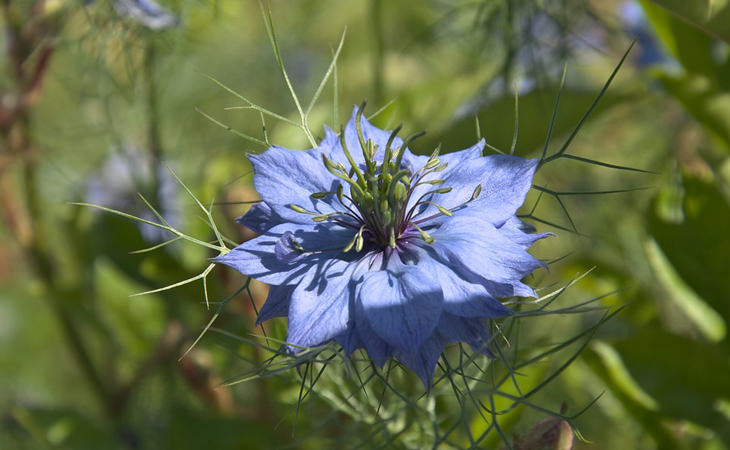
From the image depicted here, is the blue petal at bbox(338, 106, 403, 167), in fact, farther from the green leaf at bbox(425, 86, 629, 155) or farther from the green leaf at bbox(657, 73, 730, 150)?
the green leaf at bbox(657, 73, 730, 150)

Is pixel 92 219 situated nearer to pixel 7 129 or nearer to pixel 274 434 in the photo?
pixel 7 129

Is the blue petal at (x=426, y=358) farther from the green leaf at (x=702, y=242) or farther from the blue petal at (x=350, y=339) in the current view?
the green leaf at (x=702, y=242)

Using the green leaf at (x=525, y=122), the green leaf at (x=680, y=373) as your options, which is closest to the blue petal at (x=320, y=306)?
the green leaf at (x=525, y=122)

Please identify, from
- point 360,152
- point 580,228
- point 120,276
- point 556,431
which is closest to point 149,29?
point 120,276

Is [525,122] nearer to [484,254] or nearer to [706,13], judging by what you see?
[706,13]

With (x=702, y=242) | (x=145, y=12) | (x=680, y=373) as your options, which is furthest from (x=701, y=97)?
(x=145, y=12)
